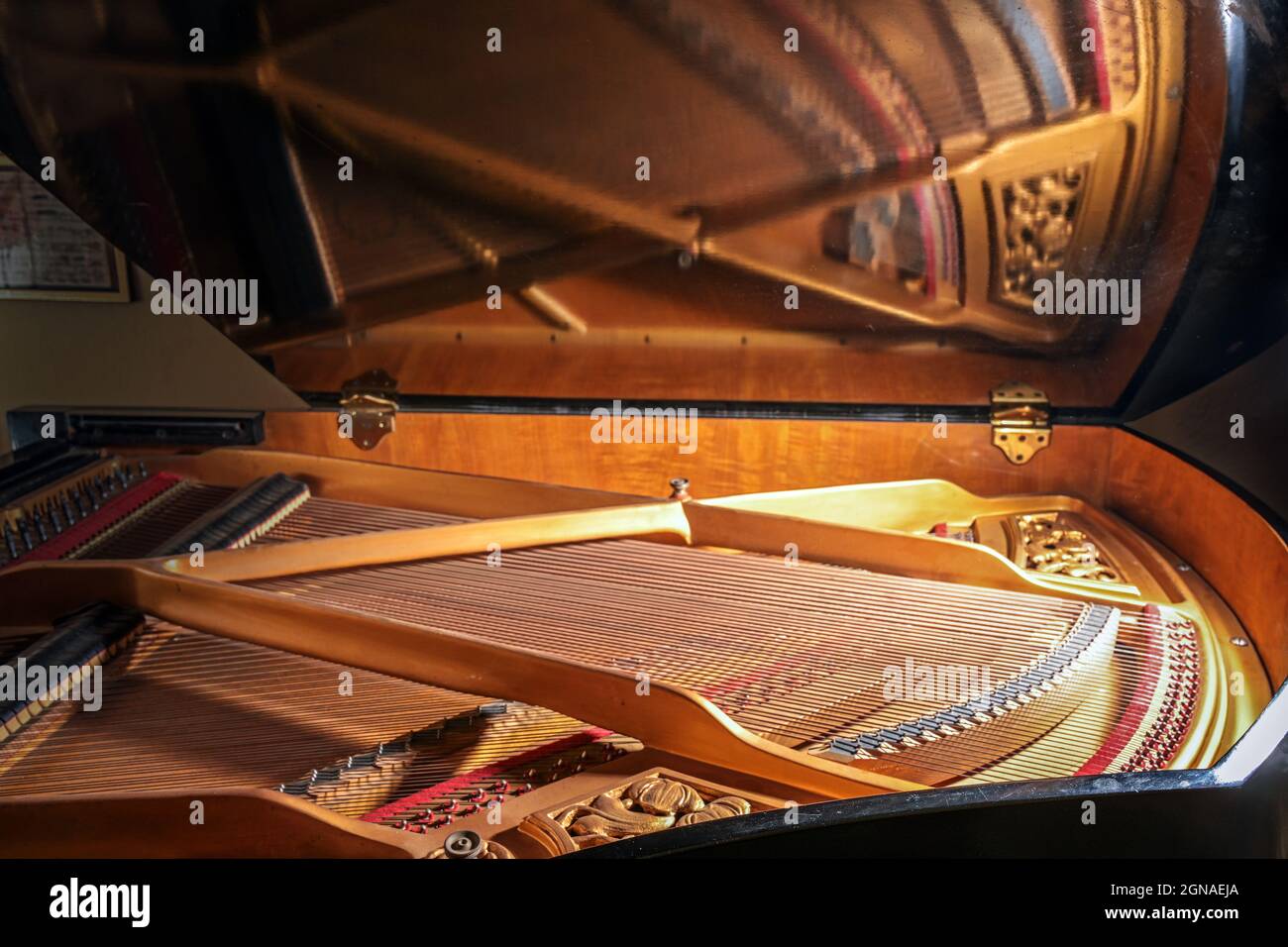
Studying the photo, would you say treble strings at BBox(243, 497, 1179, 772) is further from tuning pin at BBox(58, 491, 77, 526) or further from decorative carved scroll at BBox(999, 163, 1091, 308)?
decorative carved scroll at BBox(999, 163, 1091, 308)

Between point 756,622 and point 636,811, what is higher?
point 756,622

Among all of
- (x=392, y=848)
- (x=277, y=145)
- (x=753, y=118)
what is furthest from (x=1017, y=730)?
(x=277, y=145)

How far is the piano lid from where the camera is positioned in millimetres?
2312

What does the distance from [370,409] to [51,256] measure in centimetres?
110

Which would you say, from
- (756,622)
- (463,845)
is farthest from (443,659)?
(756,622)

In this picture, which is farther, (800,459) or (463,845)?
(800,459)

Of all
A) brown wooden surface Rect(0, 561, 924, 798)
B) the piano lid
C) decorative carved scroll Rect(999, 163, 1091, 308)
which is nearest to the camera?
brown wooden surface Rect(0, 561, 924, 798)

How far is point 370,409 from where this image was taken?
282 cm

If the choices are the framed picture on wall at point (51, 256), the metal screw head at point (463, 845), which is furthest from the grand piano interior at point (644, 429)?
the framed picture on wall at point (51, 256)

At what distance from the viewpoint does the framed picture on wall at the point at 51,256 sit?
3145mm

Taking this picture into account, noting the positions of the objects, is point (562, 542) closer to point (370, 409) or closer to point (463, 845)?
point (370, 409)

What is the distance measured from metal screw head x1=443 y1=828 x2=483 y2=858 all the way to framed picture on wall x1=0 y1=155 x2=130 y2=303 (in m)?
2.23

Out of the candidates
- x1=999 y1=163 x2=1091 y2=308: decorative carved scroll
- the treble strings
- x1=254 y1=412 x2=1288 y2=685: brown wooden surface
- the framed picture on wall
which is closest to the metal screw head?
the treble strings

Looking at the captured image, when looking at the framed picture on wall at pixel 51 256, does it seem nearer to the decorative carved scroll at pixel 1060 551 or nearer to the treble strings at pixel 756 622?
the treble strings at pixel 756 622
